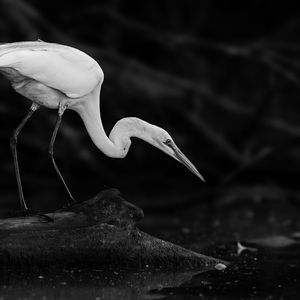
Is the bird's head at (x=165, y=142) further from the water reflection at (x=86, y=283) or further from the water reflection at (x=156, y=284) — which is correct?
the water reflection at (x=86, y=283)

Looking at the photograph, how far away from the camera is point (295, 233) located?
7.82 meters

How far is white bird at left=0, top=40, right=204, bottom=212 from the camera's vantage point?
238 inches

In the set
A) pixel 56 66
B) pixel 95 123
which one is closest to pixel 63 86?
pixel 56 66

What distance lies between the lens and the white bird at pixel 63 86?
604 cm

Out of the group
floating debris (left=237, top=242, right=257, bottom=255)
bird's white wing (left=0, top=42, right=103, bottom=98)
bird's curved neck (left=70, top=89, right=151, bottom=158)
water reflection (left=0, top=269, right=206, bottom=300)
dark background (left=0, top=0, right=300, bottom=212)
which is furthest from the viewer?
dark background (left=0, top=0, right=300, bottom=212)

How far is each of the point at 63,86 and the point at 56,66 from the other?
158 mm

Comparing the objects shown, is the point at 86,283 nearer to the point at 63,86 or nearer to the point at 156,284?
the point at 156,284

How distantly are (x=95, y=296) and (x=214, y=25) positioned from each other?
388 inches

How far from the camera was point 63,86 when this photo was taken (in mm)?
6285

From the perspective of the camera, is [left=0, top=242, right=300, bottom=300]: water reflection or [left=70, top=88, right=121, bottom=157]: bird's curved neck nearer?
[left=0, top=242, right=300, bottom=300]: water reflection

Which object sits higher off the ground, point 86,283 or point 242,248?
point 242,248

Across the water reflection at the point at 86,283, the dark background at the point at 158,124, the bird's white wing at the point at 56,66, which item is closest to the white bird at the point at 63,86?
the bird's white wing at the point at 56,66

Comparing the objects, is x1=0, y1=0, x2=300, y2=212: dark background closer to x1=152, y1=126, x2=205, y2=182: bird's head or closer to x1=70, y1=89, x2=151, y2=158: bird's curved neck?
x1=70, y1=89, x2=151, y2=158: bird's curved neck

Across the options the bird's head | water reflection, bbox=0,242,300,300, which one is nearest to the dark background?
the bird's head
